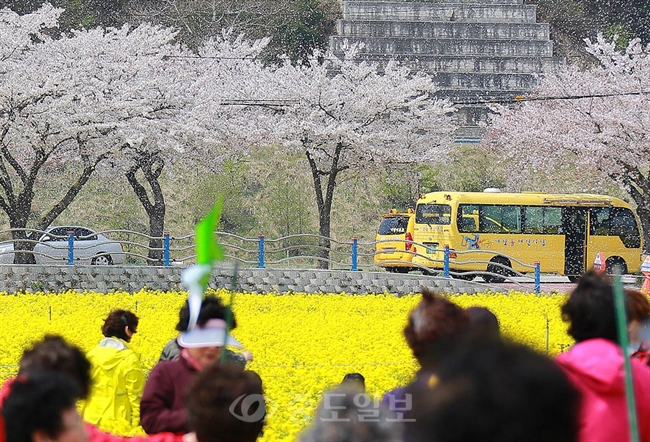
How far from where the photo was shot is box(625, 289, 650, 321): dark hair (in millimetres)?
3914

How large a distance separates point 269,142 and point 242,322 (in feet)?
61.3

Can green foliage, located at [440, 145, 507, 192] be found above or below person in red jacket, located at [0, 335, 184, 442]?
above

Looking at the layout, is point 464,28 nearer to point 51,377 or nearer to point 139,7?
point 139,7

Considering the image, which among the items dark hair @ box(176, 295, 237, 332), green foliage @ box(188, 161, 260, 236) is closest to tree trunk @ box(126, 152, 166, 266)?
green foliage @ box(188, 161, 260, 236)

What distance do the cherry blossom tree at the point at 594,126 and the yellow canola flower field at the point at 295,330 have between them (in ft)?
37.4

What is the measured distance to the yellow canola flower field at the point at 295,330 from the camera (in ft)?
27.5

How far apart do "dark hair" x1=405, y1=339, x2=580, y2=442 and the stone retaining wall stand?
16986 mm

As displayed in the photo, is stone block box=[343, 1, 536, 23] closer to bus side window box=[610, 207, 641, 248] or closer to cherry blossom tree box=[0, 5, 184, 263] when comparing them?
cherry blossom tree box=[0, 5, 184, 263]

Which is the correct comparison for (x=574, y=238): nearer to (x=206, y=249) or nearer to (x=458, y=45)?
(x=458, y=45)

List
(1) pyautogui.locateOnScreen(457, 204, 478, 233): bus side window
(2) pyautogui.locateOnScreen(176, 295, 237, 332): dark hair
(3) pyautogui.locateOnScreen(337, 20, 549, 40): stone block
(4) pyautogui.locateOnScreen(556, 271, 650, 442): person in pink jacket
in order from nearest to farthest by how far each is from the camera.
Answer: (4) pyautogui.locateOnScreen(556, 271, 650, 442): person in pink jacket, (2) pyautogui.locateOnScreen(176, 295, 237, 332): dark hair, (1) pyautogui.locateOnScreen(457, 204, 478, 233): bus side window, (3) pyautogui.locateOnScreen(337, 20, 549, 40): stone block

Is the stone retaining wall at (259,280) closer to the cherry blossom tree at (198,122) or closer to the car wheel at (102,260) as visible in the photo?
the cherry blossom tree at (198,122)

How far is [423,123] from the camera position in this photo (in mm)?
31609

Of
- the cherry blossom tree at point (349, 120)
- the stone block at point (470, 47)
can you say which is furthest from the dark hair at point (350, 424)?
the stone block at point (470, 47)

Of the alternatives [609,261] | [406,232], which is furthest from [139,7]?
[609,261]
